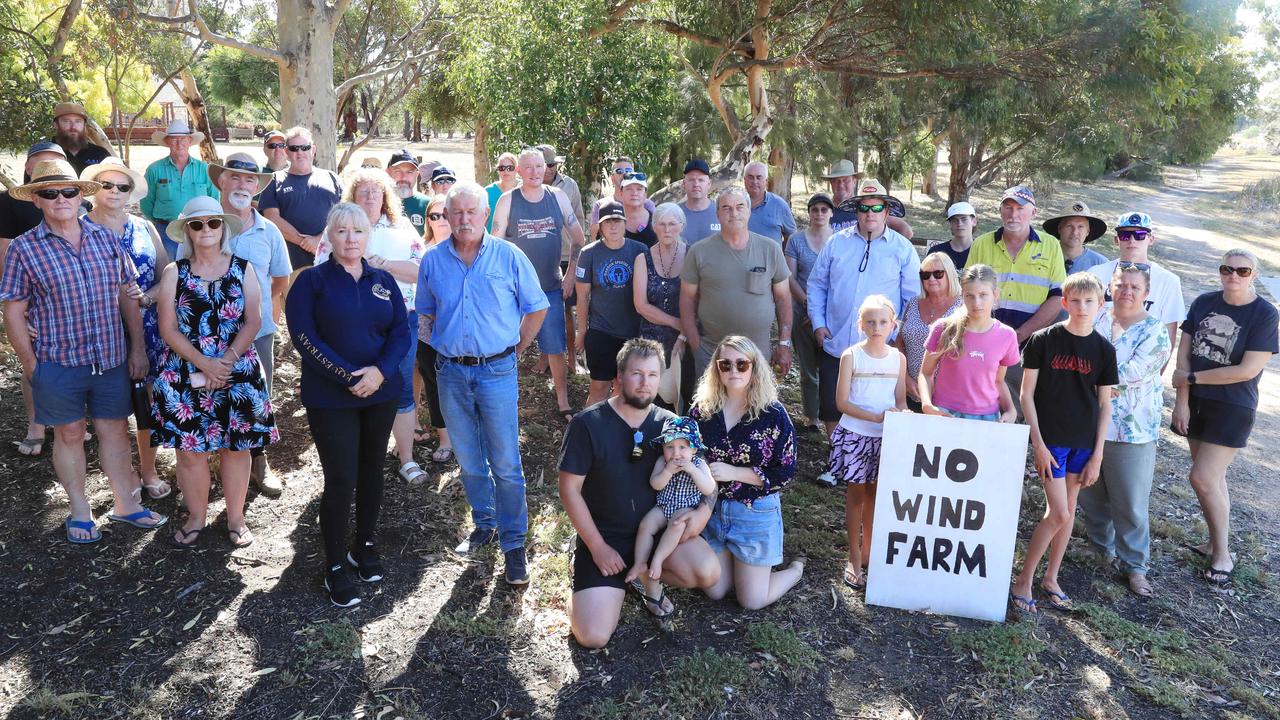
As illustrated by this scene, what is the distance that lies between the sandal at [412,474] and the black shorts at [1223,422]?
4859mm

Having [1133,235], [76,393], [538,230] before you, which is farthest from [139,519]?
[1133,235]

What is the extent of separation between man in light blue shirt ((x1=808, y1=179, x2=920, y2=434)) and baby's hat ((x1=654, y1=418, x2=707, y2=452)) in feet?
6.59

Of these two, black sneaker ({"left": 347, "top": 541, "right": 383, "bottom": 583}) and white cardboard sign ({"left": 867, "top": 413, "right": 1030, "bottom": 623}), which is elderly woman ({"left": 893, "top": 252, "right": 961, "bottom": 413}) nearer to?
white cardboard sign ({"left": 867, "top": 413, "right": 1030, "bottom": 623})

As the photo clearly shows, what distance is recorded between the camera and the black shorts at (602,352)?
20.9 ft

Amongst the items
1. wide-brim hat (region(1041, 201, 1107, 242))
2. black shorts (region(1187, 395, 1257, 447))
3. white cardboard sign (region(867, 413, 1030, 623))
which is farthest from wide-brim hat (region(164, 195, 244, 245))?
black shorts (region(1187, 395, 1257, 447))

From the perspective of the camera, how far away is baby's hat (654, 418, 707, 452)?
4293 mm

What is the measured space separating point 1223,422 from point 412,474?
5015 mm

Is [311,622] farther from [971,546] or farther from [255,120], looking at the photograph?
[255,120]

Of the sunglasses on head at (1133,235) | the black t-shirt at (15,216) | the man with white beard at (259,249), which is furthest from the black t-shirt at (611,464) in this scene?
the black t-shirt at (15,216)

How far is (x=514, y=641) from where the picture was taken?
432 centimetres

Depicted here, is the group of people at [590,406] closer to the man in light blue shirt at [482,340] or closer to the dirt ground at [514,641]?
the man in light blue shirt at [482,340]

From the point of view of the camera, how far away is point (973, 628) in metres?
4.57

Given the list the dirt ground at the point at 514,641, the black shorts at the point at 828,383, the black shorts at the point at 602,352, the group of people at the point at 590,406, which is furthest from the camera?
the black shorts at the point at 602,352

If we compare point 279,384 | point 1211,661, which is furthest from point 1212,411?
point 279,384
